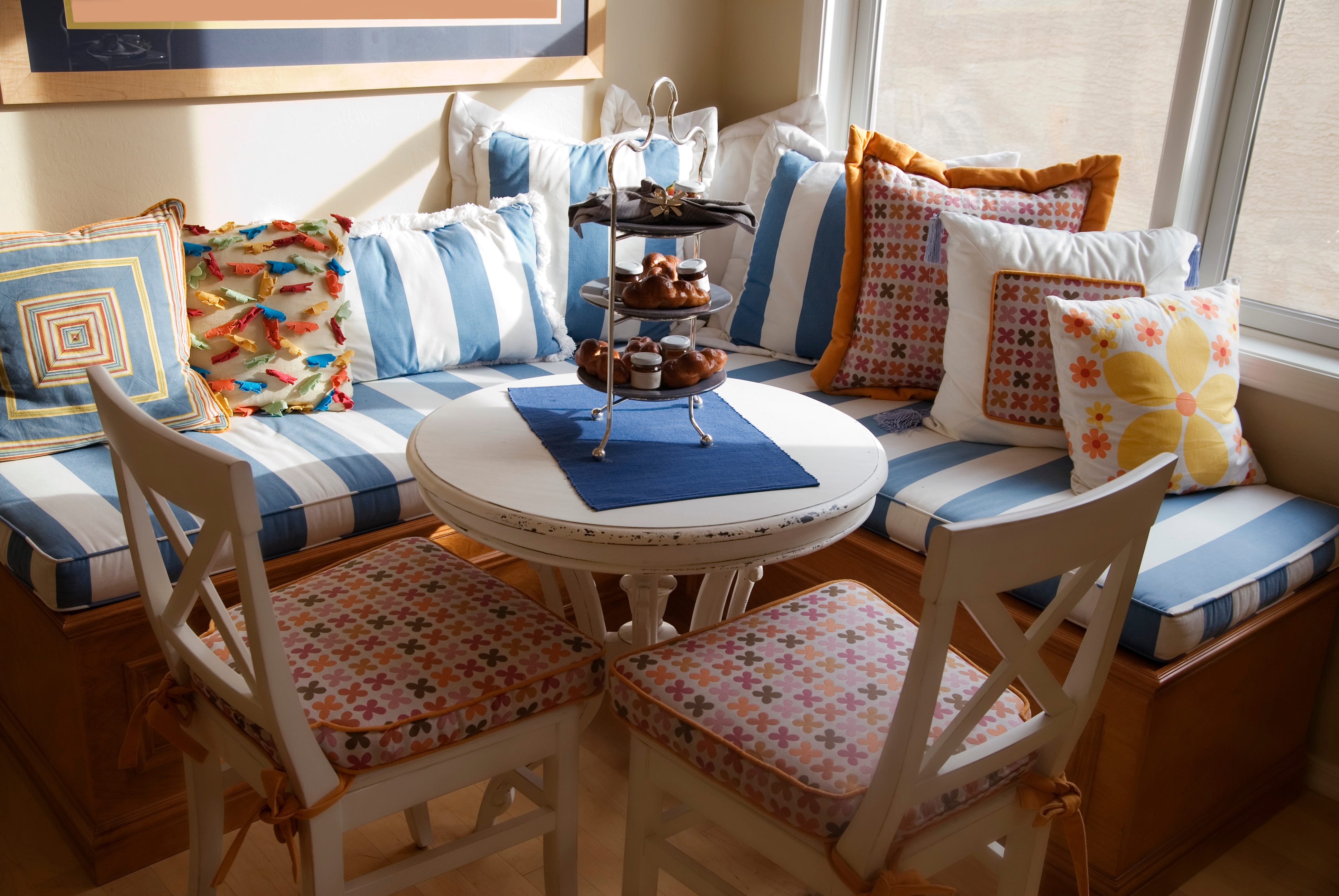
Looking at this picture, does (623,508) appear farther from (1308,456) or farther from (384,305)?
(1308,456)

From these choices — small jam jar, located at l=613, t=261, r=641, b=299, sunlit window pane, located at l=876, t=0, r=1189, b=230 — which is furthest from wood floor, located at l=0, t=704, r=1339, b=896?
sunlit window pane, located at l=876, t=0, r=1189, b=230

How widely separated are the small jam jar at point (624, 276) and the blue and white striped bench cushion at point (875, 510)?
0.63 m

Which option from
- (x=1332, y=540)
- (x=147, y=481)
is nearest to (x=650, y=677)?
(x=147, y=481)

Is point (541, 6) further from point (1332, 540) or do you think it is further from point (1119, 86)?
point (1332, 540)

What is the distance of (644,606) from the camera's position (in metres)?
1.75

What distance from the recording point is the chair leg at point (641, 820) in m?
1.38

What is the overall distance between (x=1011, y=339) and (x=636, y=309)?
90 cm

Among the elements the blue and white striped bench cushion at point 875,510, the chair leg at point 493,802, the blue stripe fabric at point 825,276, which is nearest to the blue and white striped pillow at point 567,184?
the blue stripe fabric at point 825,276

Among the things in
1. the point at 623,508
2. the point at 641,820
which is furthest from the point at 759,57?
the point at 641,820

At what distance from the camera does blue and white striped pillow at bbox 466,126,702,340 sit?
8.61ft

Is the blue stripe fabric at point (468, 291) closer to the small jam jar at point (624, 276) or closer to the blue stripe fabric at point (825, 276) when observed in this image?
the blue stripe fabric at point (825, 276)

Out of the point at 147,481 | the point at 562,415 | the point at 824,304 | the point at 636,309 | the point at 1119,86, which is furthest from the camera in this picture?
the point at 824,304

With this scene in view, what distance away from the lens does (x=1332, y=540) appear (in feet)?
6.05

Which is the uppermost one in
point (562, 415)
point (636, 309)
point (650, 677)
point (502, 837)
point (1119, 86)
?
point (1119, 86)
